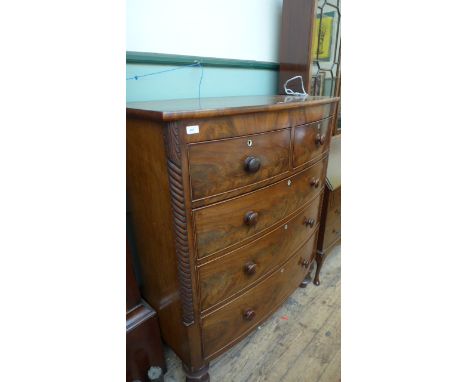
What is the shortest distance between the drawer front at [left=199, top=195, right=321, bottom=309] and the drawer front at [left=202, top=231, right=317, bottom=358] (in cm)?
6

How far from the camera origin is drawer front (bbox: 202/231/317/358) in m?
1.09

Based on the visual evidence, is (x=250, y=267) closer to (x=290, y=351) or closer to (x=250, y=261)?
(x=250, y=261)

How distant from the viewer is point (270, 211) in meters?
1.11

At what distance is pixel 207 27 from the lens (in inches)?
52.6

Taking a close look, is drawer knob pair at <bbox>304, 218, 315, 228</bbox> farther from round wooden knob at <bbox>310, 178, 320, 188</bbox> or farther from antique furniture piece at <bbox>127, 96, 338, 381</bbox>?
round wooden knob at <bbox>310, 178, 320, 188</bbox>

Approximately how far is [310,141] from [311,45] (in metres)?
0.61

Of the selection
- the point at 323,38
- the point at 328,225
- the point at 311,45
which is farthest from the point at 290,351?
the point at 323,38

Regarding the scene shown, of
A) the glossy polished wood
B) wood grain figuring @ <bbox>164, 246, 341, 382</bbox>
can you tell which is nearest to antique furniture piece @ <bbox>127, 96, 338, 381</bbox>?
wood grain figuring @ <bbox>164, 246, 341, 382</bbox>

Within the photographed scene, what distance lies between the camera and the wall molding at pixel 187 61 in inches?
44.4
